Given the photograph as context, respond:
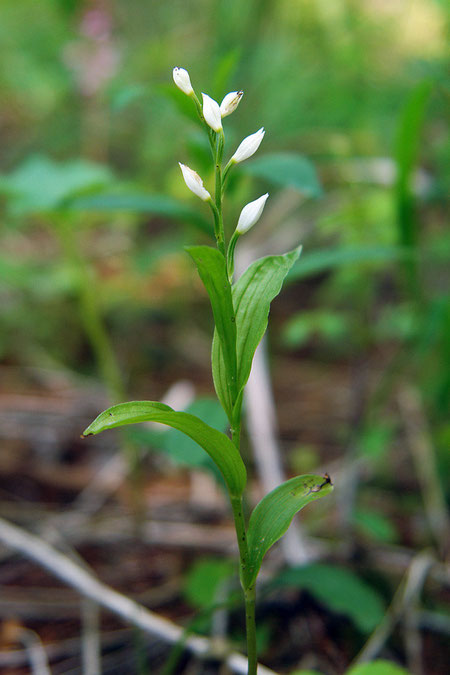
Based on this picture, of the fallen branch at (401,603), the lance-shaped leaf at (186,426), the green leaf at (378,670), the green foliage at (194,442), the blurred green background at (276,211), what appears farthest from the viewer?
the blurred green background at (276,211)

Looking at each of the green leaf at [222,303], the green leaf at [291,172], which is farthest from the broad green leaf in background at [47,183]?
the green leaf at [222,303]

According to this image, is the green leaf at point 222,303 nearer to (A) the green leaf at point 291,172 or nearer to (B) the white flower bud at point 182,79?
(B) the white flower bud at point 182,79

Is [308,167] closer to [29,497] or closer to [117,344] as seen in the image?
[29,497]

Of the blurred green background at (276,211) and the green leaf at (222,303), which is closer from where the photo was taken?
the green leaf at (222,303)

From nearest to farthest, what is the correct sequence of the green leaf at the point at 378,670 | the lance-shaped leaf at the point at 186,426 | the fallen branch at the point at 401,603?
the lance-shaped leaf at the point at 186,426 → the green leaf at the point at 378,670 → the fallen branch at the point at 401,603

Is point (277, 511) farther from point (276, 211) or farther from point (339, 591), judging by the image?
point (276, 211)

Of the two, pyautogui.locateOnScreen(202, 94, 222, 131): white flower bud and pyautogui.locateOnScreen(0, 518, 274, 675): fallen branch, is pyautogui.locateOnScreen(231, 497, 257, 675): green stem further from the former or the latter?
pyautogui.locateOnScreen(202, 94, 222, 131): white flower bud

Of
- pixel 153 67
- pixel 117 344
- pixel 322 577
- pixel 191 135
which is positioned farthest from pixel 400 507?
pixel 153 67

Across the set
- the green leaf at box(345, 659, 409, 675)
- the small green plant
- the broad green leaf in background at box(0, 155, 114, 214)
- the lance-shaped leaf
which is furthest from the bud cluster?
the green leaf at box(345, 659, 409, 675)
